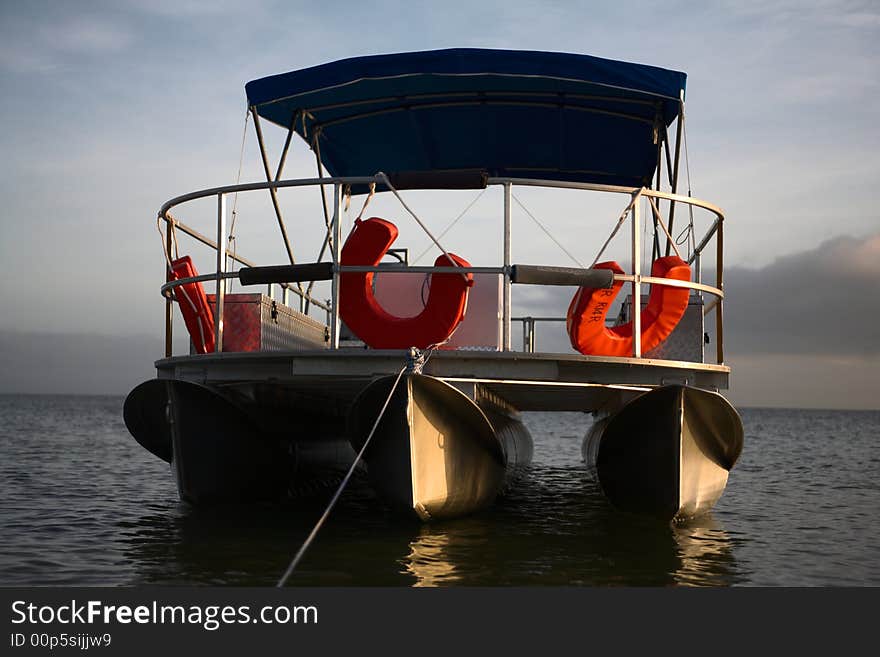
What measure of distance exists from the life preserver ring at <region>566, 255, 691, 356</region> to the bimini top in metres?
1.98

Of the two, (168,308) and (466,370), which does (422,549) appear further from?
(168,308)

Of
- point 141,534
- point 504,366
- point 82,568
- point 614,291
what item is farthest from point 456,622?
point 141,534

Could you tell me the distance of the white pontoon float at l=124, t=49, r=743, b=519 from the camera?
7062 mm

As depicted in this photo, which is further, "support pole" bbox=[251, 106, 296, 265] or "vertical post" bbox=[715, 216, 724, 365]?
"support pole" bbox=[251, 106, 296, 265]

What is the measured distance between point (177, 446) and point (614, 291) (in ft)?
13.3

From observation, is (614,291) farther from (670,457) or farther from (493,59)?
(493,59)

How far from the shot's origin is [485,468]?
7.72 metres

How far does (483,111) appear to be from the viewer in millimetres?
10836

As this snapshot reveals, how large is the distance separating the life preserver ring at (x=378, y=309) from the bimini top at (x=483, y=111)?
2.22 metres

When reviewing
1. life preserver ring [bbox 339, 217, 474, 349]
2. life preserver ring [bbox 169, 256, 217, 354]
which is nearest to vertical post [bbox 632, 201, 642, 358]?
life preserver ring [bbox 339, 217, 474, 349]

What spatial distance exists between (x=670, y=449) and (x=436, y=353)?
6.97 ft

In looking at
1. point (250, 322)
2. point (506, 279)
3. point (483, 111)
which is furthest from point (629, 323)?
point (483, 111)

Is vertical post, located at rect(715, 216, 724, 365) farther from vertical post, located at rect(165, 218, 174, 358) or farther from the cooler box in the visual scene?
vertical post, located at rect(165, 218, 174, 358)

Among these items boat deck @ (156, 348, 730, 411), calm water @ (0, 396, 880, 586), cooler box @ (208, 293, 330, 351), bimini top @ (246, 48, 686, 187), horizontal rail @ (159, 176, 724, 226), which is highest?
bimini top @ (246, 48, 686, 187)
